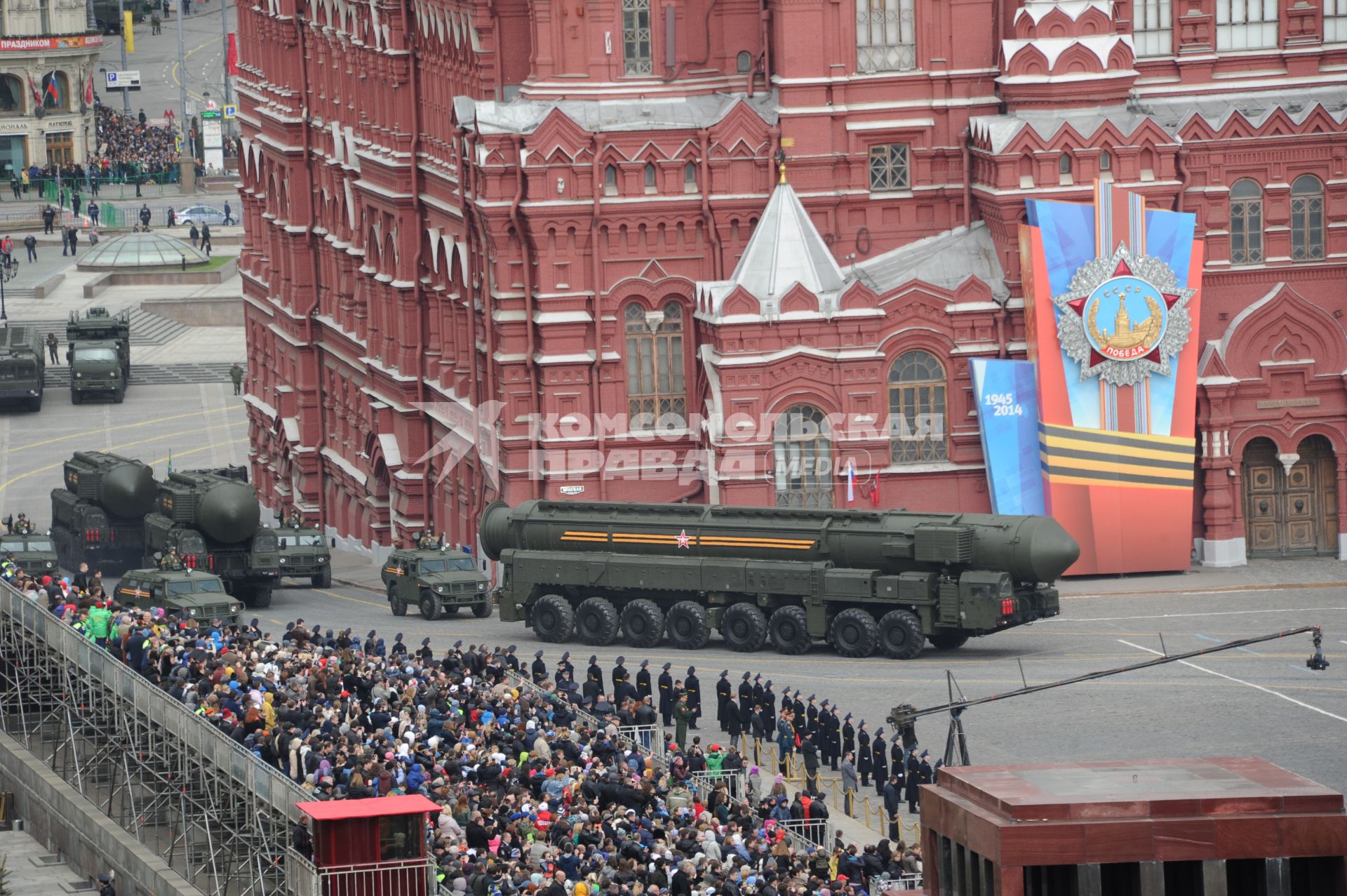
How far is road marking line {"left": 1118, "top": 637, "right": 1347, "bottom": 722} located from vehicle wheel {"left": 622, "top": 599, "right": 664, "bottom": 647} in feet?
34.2

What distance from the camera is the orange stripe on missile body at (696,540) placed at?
72875 millimetres

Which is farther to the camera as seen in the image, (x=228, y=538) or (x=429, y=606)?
(x=228, y=538)

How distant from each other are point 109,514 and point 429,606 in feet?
47.7

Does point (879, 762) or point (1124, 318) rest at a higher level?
point (1124, 318)

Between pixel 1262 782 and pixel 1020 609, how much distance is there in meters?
32.3

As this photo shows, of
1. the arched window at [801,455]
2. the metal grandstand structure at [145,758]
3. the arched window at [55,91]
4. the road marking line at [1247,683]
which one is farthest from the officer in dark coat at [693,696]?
the arched window at [55,91]

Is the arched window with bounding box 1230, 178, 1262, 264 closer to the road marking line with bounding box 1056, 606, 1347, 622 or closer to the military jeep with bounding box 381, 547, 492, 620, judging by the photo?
the road marking line with bounding box 1056, 606, 1347, 622

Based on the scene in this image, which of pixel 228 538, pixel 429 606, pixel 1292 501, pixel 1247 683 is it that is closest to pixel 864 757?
pixel 1247 683

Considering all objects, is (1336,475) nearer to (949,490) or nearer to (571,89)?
(949,490)

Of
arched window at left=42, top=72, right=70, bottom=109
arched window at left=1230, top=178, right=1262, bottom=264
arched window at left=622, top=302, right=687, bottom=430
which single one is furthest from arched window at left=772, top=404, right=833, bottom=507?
arched window at left=42, top=72, right=70, bottom=109

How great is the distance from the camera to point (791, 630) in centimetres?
7325

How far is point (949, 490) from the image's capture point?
81.3 m

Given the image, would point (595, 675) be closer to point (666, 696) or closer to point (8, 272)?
point (666, 696)

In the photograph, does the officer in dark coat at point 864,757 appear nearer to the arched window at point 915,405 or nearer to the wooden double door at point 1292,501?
the arched window at point 915,405
